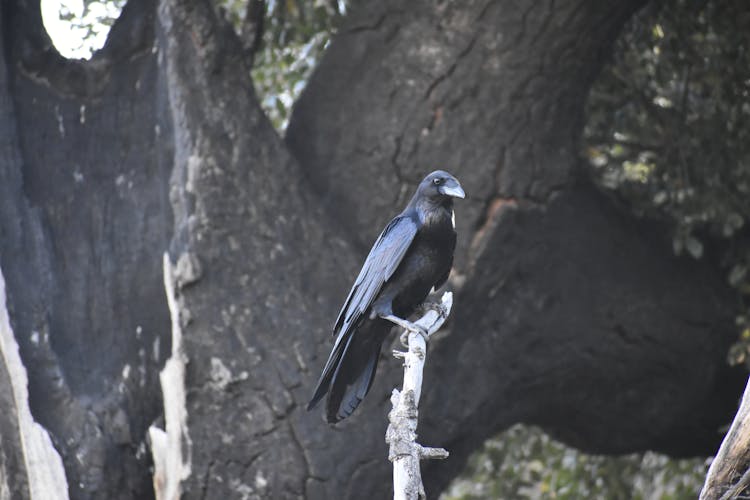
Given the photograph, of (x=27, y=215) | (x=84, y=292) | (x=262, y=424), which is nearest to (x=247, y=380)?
(x=262, y=424)

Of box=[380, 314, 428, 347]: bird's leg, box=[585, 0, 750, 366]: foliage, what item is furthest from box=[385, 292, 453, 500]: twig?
box=[585, 0, 750, 366]: foliage

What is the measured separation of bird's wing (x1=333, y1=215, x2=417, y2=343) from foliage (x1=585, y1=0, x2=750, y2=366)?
192 cm

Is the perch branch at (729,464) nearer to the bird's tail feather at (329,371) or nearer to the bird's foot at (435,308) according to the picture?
the bird's foot at (435,308)

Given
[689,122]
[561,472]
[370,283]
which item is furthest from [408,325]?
[561,472]

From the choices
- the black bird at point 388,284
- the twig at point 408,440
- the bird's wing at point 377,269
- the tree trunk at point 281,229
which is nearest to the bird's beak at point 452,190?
the black bird at point 388,284

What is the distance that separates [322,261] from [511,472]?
2.67 metres

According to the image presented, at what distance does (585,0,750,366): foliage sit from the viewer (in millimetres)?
5266

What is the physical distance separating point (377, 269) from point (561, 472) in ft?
10.7

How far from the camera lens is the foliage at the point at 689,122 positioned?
5.27 m

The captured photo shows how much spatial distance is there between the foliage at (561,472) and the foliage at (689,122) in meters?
1.56

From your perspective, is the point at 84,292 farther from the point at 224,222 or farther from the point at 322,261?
the point at 322,261

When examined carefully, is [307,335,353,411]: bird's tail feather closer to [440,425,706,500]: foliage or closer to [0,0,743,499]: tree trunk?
[0,0,743,499]: tree trunk

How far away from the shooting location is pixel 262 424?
4.13 m

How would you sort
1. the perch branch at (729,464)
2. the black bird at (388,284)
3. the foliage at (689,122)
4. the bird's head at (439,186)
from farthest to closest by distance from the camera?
the foliage at (689,122) < the bird's head at (439,186) < the black bird at (388,284) < the perch branch at (729,464)
